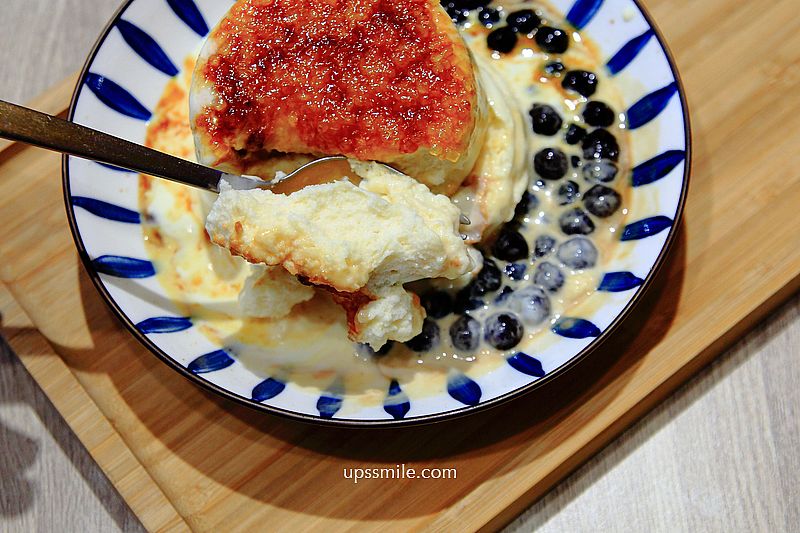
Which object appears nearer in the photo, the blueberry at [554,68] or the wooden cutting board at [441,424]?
the wooden cutting board at [441,424]

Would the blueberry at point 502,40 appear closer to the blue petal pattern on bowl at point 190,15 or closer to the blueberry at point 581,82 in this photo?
the blueberry at point 581,82

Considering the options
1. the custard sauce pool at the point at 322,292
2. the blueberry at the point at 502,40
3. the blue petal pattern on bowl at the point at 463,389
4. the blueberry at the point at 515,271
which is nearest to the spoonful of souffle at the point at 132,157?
the custard sauce pool at the point at 322,292

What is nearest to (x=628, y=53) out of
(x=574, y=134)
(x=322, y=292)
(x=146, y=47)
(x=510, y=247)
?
(x=574, y=134)

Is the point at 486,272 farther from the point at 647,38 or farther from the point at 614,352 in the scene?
the point at 647,38

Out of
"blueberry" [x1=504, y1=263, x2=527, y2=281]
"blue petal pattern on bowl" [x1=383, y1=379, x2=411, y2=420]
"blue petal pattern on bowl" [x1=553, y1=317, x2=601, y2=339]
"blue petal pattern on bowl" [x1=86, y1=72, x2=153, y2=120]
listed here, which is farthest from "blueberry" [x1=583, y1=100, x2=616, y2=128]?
"blue petal pattern on bowl" [x1=86, y1=72, x2=153, y2=120]

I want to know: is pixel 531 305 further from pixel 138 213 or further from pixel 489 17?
pixel 138 213

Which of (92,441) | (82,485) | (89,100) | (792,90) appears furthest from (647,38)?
(82,485)

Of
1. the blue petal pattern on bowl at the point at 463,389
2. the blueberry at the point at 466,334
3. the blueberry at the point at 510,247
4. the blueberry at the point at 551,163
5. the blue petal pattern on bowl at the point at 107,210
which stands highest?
the blueberry at the point at 551,163
